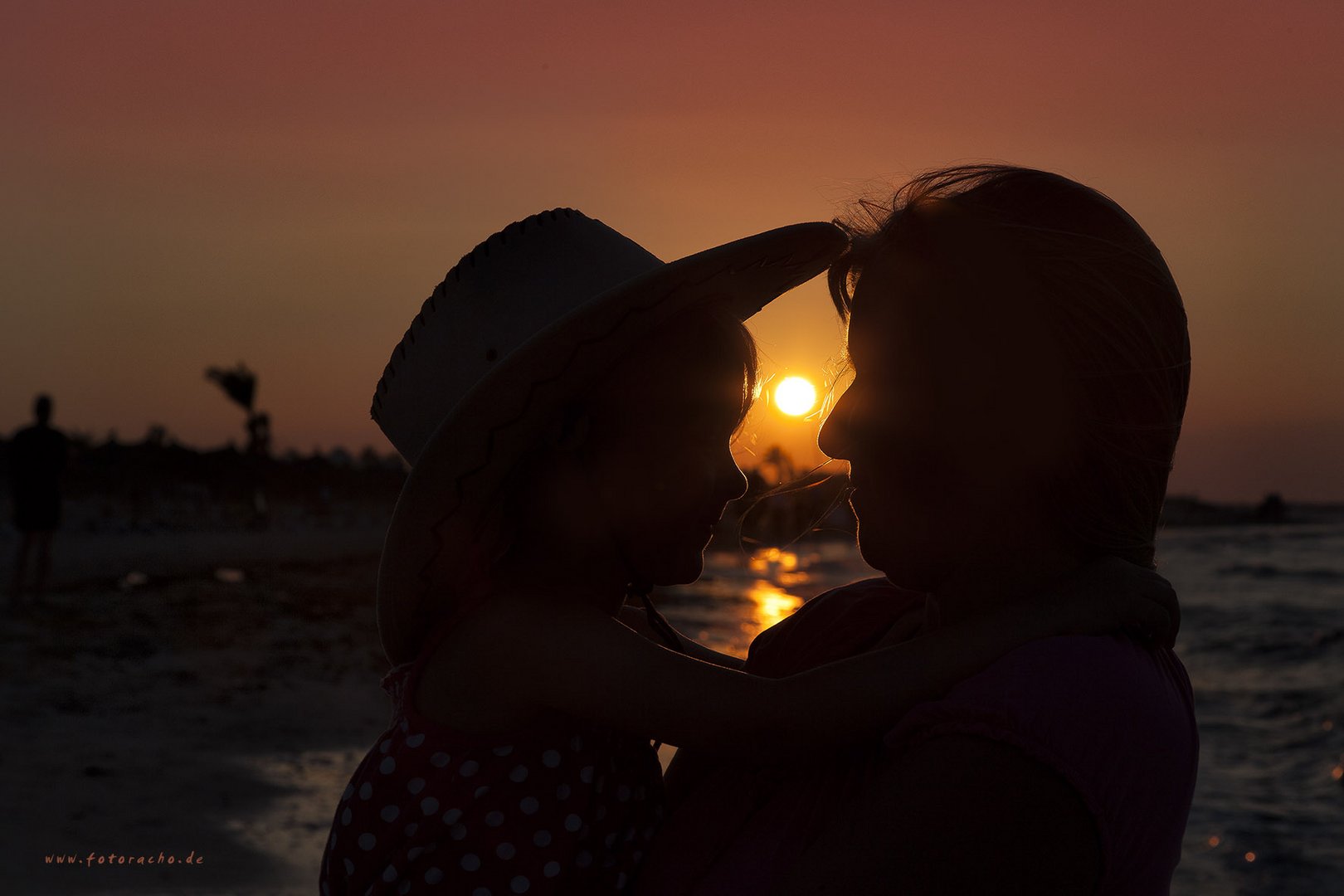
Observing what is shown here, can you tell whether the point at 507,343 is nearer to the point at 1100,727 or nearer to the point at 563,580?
the point at 563,580

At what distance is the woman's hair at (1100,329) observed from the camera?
4.59 ft

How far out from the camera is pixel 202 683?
868cm

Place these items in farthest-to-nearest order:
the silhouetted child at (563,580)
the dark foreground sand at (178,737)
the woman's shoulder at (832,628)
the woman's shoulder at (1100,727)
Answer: the dark foreground sand at (178,737) → the woman's shoulder at (832,628) → the silhouetted child at (563,580) → the woman's shoulder at (1100,727)

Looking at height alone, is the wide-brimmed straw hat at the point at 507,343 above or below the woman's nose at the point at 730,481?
above

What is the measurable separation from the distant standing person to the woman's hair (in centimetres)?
1358

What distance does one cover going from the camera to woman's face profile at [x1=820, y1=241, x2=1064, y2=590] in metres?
1.43

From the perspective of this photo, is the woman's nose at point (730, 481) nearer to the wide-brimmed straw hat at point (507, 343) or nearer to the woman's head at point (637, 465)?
the woman's head at point (637, 465)

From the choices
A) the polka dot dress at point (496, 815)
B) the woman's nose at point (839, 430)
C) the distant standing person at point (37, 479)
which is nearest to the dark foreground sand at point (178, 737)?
the distant standing person at point (37, 479)

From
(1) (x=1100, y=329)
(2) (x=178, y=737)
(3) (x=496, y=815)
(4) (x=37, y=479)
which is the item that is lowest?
(2) (x=178, y=737)

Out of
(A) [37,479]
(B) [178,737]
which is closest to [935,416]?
(B) [178,737]

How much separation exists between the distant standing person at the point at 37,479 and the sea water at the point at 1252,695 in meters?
7.64

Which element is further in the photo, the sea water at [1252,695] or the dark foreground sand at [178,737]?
the sea water at [1252,695]

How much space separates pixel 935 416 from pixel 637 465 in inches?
23.0

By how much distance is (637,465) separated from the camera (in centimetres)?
192
